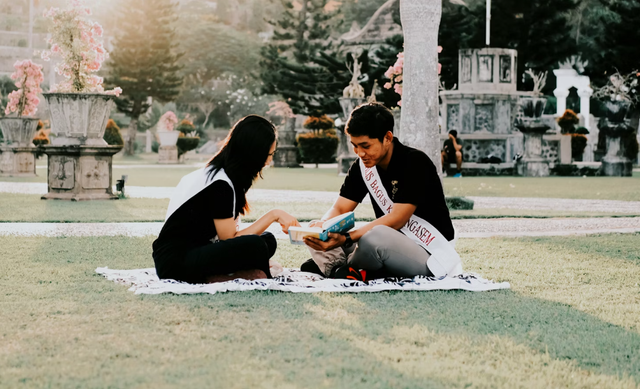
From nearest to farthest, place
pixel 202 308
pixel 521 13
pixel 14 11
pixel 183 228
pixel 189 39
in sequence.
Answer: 1. pixel 202 308
2. pixel 183 228
3. pixel 521 13
4. pixel 189 39
5. pixel 14 11

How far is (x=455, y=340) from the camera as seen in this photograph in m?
3.49

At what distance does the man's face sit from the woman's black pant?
738 mm

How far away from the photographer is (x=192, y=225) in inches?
182

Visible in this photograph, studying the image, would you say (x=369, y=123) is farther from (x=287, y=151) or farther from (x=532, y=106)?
(x=287, y=151)

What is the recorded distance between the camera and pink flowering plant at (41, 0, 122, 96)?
41.0 feet

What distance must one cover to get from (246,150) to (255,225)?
502mm

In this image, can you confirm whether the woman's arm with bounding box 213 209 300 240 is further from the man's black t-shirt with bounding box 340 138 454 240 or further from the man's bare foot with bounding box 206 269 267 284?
the man's black t-shirt with bounding box 340 138 454 240

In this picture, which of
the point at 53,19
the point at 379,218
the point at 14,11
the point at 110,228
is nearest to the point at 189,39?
the point at 14,11

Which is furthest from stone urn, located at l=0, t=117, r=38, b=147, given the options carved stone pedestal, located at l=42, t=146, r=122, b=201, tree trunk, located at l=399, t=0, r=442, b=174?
tree trunk, located at l=399, t=0, r=442, b=174

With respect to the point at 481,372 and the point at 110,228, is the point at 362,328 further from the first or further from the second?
the point at 110,228

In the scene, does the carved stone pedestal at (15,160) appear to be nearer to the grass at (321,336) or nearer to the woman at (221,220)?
the grass at (321,336)

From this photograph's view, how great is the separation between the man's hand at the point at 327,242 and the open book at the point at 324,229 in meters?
0.03

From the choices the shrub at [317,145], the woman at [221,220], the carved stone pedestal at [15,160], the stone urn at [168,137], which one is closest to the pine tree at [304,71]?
the shrub at [317,145]

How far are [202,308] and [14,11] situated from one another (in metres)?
82.6
